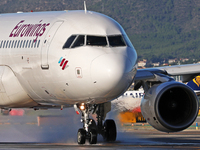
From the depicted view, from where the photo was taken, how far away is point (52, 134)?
27.2 meters

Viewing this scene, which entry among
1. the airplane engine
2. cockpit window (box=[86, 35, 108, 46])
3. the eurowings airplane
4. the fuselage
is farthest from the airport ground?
cockpit window (box=[86, 35, 108, 46])

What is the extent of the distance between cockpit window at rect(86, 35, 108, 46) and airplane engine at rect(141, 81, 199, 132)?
386 centimetres

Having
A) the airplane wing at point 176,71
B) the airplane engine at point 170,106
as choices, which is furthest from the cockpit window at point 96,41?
the airplane wing at point 176,71

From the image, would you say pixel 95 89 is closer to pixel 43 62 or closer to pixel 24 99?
pixel 43 62

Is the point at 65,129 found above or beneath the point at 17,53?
beneath

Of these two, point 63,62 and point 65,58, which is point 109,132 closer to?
point 63,62

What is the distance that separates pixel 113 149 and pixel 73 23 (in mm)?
4622

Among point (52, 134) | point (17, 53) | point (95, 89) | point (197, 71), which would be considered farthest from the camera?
point (52, 134)

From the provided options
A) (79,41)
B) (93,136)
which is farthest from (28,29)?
(93,136)

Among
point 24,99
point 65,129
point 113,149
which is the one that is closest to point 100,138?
point 65,129

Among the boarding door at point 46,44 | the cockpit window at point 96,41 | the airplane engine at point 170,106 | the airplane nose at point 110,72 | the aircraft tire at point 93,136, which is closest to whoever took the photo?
the airplane nose at point 110,72

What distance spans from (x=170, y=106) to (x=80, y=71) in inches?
208

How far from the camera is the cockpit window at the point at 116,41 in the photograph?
18.9 metres

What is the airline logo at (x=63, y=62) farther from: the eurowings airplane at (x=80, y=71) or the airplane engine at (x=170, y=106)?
the airplane engine at (x=170, y=106)
